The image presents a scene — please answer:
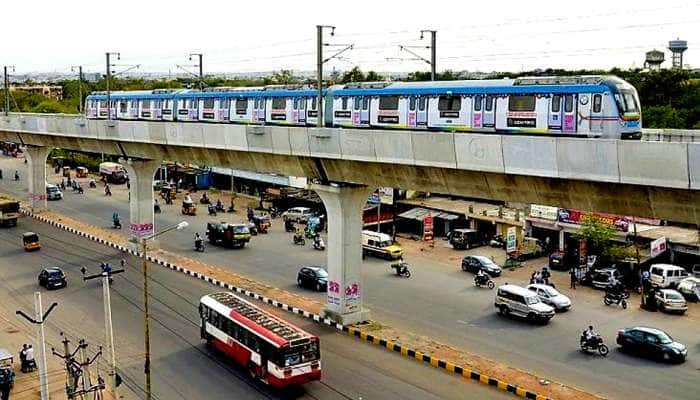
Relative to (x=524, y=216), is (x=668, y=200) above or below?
above

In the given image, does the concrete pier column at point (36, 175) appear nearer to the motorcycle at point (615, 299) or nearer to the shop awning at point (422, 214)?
the shop awning at point (422, 214)

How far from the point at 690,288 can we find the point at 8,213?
4549cm

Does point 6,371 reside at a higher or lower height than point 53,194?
lower

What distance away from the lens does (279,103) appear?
34.9 m

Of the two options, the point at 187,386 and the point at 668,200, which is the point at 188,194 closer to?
the point at 187,386

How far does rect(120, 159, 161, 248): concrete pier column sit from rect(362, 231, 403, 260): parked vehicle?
13.3m

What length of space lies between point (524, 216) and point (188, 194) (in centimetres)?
3574

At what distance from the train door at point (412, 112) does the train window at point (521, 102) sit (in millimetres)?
4322

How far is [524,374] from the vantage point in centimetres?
2400

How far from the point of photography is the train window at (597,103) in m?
22.3

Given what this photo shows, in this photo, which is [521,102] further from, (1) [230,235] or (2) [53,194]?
(2) [53,194]

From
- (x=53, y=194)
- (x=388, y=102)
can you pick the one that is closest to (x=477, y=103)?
(x=388, y=102)

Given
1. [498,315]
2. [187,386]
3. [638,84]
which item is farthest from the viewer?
[638,84]

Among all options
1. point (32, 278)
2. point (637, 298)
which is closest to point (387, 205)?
point (637, 298)
